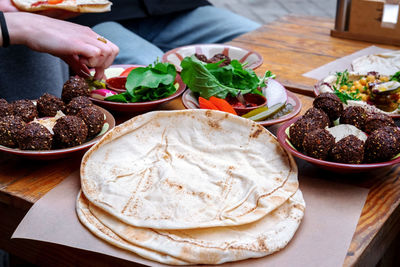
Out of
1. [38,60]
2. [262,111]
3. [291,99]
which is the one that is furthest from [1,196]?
[38,60]

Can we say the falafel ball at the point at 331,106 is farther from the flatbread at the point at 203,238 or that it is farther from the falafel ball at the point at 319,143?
the flatbread at the point at 203,238

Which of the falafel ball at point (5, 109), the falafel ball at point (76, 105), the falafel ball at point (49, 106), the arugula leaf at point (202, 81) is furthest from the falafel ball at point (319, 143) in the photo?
the falafel ball at point (5, 109)

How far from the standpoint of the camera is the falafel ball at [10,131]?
53.4 inches

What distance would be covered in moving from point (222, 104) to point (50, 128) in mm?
642

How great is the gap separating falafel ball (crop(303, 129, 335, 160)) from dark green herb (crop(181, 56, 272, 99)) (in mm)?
514

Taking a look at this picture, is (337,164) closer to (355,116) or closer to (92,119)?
(355,116)

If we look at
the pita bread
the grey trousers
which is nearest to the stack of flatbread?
the pita bread

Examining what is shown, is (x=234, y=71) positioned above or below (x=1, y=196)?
above

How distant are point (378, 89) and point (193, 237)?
117 centimetres

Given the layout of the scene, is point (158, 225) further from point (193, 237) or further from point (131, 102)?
point (131, 102)

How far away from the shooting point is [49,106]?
1568 millimetres

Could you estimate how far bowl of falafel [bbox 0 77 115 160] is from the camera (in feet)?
4.43

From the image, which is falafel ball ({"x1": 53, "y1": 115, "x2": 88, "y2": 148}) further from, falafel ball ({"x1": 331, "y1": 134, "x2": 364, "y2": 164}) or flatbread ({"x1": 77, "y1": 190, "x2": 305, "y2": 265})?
falafel ball ({"x1": 331, "y1": 134, "x2": 364, "y2": 164})

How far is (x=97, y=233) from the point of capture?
111cm
